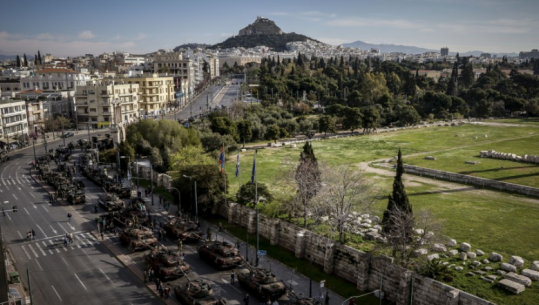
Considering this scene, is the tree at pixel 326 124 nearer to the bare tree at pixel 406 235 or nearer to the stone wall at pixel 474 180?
the stone wall at pixel 474 180

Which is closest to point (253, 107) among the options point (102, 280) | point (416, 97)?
point (416, 97)

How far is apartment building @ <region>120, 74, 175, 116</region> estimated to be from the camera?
12238 cm

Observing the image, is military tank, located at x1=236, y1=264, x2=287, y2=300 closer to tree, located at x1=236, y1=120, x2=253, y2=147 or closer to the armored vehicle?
the armored vehicle

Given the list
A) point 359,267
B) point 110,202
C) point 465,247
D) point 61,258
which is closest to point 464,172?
point 465,247

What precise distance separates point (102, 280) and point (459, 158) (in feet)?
203

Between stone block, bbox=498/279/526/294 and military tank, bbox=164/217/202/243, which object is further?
military tank, bbox=164/217/202/243

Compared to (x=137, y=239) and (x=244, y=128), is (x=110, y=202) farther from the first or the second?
(x=244, y=128)

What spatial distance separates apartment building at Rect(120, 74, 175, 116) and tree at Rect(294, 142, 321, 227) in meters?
82.2

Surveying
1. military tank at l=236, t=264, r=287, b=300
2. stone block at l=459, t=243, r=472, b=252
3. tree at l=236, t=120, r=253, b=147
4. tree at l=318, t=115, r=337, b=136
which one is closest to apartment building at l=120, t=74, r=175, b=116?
tree at l=236, t=120, r=253, b=147

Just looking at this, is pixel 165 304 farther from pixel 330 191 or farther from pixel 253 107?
pixel 253 107

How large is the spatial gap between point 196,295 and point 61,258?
15.5 meters

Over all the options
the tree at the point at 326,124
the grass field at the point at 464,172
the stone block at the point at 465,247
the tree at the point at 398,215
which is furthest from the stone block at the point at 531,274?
the tree at the point at 326,124

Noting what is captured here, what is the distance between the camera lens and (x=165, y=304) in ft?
91.7

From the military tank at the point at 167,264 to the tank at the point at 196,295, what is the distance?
287cm
